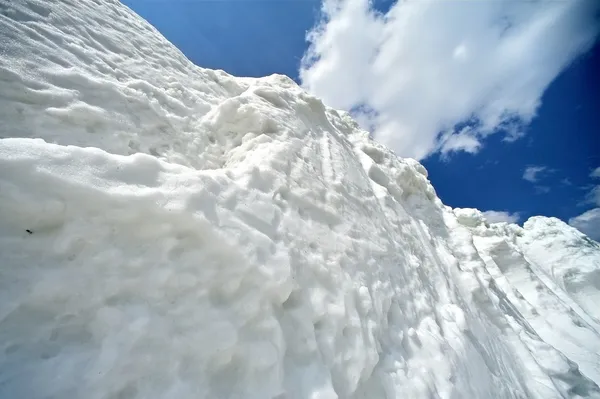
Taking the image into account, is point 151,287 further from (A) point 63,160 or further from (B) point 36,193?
(A) point 63,160

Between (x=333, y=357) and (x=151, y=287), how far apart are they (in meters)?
1.74

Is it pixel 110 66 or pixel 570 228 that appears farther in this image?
pixel 570 228

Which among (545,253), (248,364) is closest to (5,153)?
(248,364)

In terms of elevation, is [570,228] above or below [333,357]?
above

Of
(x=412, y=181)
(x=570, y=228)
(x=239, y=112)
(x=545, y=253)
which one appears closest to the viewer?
(x=239, y=112)

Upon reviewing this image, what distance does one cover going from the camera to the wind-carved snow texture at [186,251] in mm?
1646

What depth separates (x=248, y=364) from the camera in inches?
80.4

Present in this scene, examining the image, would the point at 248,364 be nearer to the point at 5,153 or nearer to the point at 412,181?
the point at 5,153

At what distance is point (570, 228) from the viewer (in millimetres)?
19031

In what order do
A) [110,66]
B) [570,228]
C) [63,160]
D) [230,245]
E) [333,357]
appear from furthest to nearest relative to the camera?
1. [570,228]
2. [110,66]
3. [333,357]
4. [230,245]
5. [63,160]

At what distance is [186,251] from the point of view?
221cm

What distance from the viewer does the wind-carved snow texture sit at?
1.65 metres

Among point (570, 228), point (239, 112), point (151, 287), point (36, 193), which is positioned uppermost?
point (570, 228)

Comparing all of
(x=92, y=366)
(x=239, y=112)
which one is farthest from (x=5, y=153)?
(x=239, y=112)
